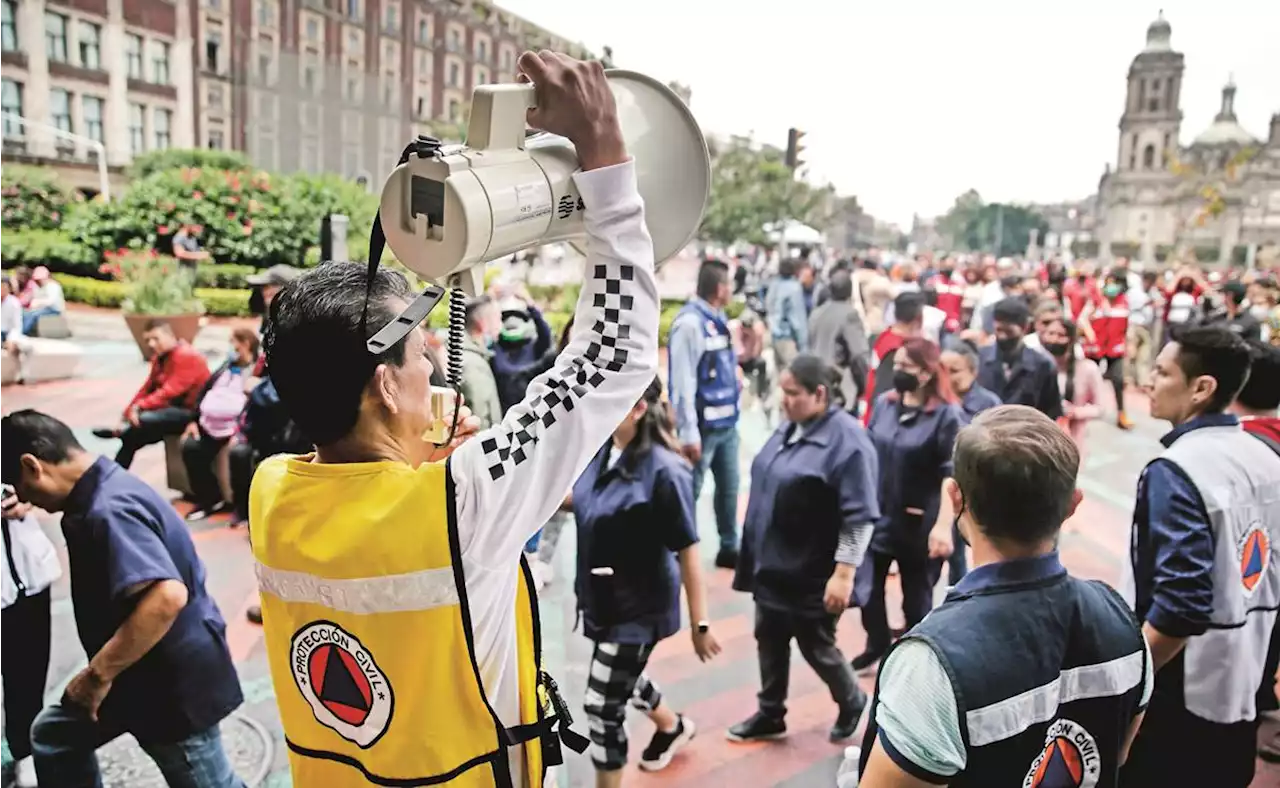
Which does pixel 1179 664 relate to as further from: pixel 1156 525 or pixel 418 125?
pixel 418 125

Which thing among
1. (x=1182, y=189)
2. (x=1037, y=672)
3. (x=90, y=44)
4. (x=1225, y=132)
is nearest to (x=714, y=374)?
(x=1037, y=672)

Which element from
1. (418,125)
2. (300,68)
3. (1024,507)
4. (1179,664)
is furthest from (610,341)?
(418,125)

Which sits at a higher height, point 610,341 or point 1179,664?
point 610,341

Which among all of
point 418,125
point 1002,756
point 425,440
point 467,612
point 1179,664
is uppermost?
point 418,125

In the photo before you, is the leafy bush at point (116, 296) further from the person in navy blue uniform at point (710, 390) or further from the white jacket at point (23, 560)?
the white jacket at point (23, 560)

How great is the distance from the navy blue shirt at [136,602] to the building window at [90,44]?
2130cm

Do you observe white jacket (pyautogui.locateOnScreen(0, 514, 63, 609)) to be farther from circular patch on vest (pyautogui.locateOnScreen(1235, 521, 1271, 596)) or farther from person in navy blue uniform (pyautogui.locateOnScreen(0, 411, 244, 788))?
circular patch on vest (pyautogui.locateOnScreen(1235, 521, 1271, 596))

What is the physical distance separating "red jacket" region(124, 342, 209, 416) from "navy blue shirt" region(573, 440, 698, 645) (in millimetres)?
4445

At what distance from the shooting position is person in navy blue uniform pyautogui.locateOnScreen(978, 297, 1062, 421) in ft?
18.7

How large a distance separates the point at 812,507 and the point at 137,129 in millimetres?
26183

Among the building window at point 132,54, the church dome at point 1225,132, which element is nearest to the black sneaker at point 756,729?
the building window at point 132,54

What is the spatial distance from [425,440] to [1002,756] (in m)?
1.05

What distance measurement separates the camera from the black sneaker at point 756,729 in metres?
3.91

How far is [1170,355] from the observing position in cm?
301
